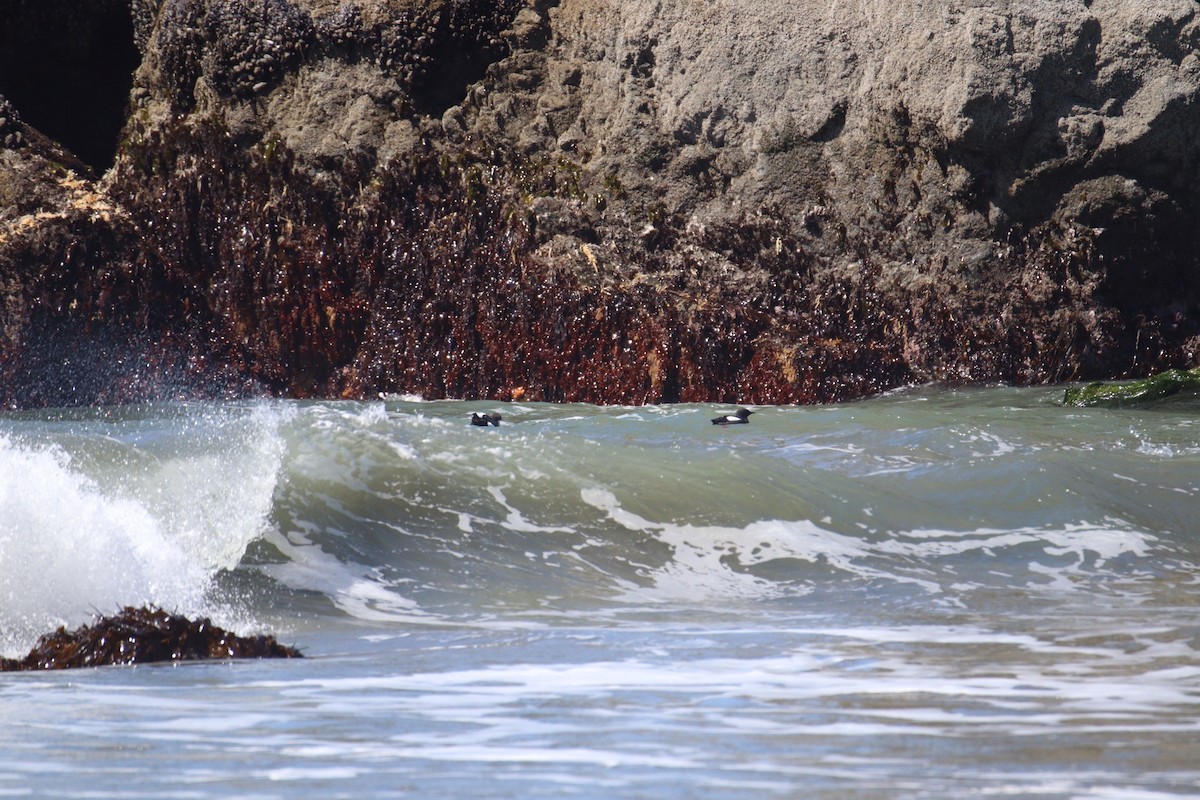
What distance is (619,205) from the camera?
36.9 ft

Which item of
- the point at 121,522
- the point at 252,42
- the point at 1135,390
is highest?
the point at 252,42

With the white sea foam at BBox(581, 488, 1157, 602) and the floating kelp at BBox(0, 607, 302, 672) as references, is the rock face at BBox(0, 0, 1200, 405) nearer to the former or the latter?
the white sea foam at BBox(581, 488, 1157, 602)

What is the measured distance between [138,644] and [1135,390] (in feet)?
26.1

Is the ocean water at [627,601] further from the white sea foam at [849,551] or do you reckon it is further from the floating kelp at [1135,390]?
the floating kelp at [1135,390]

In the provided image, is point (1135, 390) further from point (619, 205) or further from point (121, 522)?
point (121, 522)

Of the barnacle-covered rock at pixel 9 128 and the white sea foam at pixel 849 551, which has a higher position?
the barnacle-covered rock at pixel 9 128

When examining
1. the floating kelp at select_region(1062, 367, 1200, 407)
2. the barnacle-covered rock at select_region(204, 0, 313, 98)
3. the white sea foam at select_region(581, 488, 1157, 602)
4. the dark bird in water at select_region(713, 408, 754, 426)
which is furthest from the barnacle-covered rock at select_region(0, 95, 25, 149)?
the floating kelp at select_region(1062, 367, 1200, 407)

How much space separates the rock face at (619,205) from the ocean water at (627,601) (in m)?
1.45

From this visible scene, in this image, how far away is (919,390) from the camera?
35.2ft

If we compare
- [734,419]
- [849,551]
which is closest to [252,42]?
[734,419]

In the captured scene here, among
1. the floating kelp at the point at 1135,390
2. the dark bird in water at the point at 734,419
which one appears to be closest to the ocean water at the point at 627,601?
the dark bird in water at the point at 734,419

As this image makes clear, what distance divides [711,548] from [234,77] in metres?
7.62

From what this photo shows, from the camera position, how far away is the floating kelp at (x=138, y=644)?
4.06 metres

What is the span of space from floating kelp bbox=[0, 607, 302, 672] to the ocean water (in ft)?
0.38
